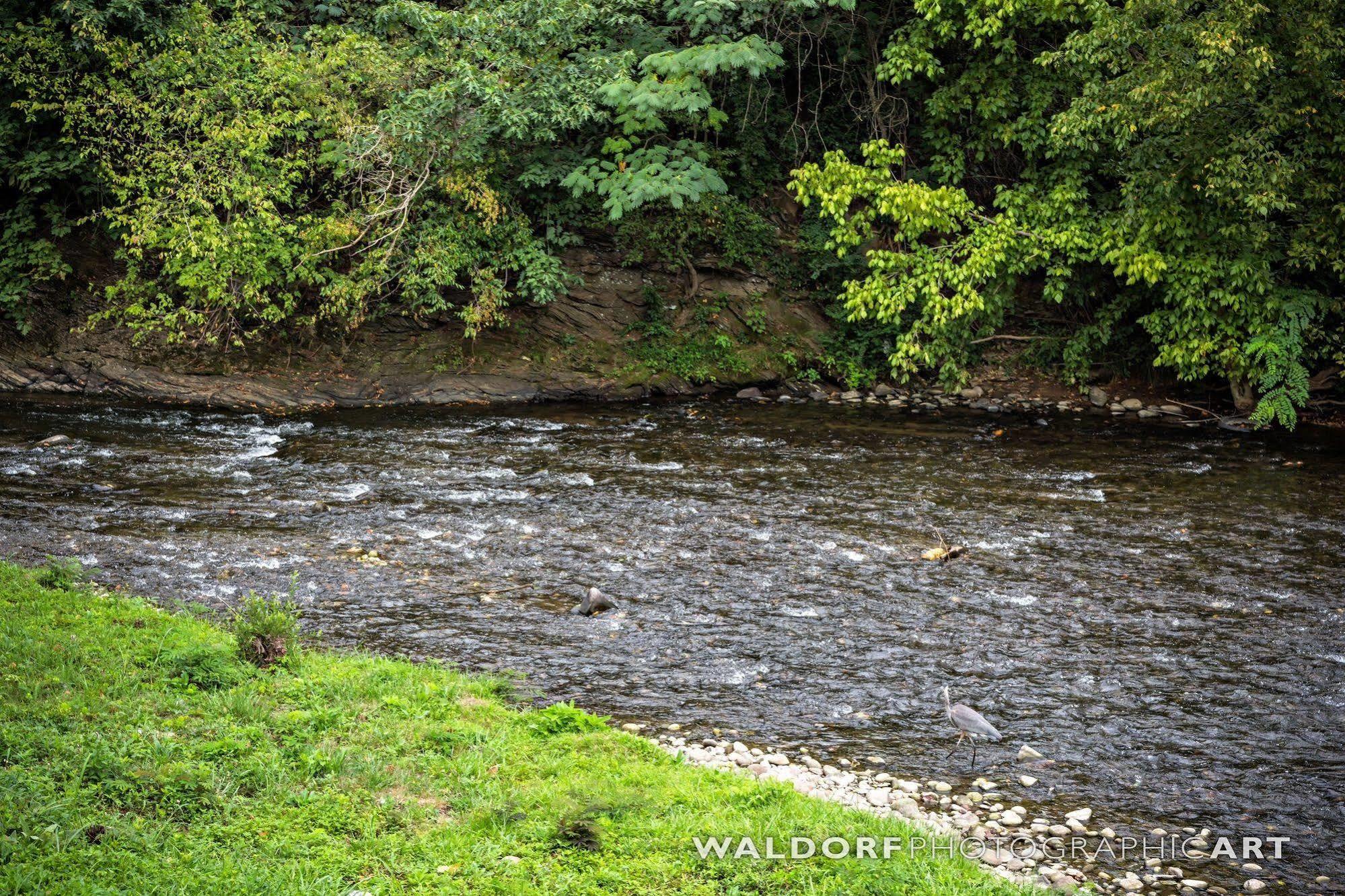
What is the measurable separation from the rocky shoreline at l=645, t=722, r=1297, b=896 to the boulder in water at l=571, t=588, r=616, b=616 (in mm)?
2024

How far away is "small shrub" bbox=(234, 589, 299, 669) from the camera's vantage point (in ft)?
22.0

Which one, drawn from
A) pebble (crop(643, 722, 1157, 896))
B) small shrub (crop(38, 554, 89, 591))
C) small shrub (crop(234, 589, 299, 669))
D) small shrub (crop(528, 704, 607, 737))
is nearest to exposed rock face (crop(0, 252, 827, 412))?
small shrub (crop(38, 554, 89, 591))

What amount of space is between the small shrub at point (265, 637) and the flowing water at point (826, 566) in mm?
1247

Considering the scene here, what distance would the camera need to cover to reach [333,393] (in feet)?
57.8

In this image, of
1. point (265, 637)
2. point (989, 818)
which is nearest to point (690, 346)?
point (265, 637)

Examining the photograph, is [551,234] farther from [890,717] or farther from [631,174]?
[890,717]

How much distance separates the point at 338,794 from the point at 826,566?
19.8ft

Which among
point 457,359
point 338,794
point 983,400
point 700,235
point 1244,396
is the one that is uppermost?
point 700,235

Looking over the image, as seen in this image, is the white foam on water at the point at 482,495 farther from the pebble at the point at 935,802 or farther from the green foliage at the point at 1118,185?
the green foliage at the point at 1118,185

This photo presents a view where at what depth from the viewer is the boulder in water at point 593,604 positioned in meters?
8.89

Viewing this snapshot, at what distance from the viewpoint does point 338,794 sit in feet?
16.8

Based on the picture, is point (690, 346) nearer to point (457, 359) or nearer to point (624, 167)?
point (624, 167)

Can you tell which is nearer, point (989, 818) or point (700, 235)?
point (989, 818)

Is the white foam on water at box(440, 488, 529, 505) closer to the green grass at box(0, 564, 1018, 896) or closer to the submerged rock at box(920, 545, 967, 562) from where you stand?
the submerged rock at box(920, 545, 967, 562)
